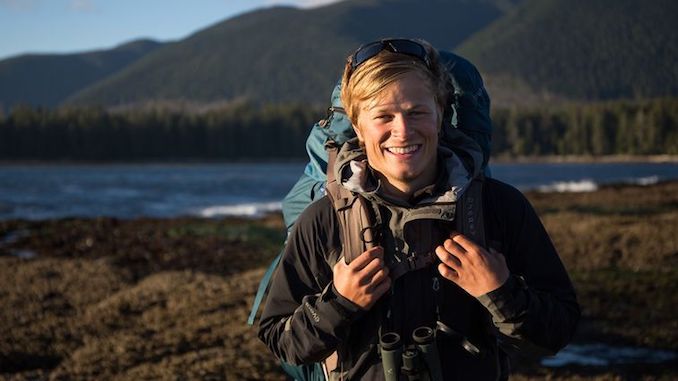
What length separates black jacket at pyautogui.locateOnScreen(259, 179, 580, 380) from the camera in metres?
3.01

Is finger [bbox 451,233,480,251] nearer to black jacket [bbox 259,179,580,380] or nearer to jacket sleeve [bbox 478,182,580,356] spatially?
black jacket [bbox 259,179,580,380]

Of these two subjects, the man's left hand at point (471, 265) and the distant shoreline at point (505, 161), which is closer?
the man's left hand at point (471, 265)

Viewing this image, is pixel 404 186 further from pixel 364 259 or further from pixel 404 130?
pixel 364 259

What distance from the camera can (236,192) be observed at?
2670 inches

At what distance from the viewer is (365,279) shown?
9.61 feet

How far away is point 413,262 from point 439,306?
22 cm

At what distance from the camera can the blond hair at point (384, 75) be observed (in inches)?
118

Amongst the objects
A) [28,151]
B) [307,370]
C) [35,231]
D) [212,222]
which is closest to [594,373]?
[307,370]

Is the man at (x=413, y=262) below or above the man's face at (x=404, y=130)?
below

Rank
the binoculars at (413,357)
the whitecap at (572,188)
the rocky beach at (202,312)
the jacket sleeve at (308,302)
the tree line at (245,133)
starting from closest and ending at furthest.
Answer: the binoculars at (413,357), the jacket sleeve at (308,302), the rocky beach at (202,312), the whitecap at (572,188), the tree line at (245,133)

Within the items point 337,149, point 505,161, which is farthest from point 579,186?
point 505,161

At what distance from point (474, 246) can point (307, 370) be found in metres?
1.43

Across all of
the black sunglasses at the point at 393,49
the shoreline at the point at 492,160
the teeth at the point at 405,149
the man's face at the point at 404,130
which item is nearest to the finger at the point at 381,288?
the man's face at the point at 404,130

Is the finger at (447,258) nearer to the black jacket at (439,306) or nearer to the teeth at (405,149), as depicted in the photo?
the black jacket at (439,306)
